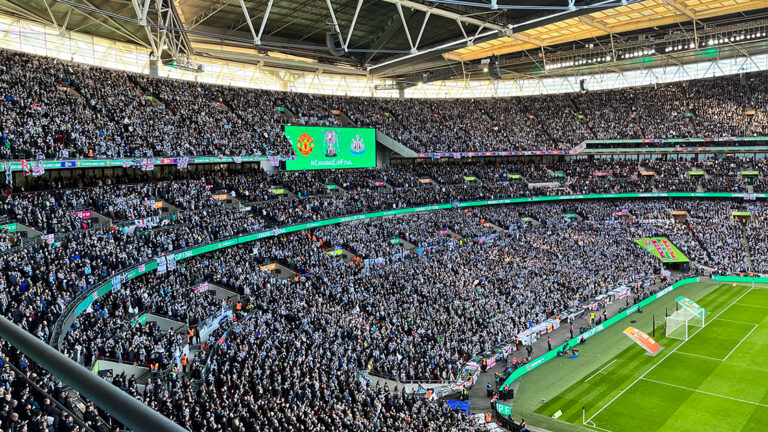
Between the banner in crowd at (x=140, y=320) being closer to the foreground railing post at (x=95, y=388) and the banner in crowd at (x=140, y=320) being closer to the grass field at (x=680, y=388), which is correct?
the grass field at (x=680, y=388)

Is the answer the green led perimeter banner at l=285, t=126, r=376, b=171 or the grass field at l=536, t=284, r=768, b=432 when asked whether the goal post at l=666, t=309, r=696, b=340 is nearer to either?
the grass field at l=536, t=284, r=768, b=432

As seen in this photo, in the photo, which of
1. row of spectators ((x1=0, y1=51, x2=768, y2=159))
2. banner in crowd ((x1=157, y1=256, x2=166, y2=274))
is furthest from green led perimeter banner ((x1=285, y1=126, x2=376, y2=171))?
banner in crowd ((x1=157, y1=256, x2=166, y2=274))

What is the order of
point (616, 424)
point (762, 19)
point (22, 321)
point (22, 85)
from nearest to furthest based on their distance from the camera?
point (22, 321)
point (616, 424)
point (22, 85)
point (762, 19)

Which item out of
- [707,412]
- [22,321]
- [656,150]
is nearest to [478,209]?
[656,150]

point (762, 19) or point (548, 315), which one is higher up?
point (762, 19)

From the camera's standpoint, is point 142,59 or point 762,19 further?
point 142,59

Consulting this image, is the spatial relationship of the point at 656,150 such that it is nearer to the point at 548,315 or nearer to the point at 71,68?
the point at 548,315

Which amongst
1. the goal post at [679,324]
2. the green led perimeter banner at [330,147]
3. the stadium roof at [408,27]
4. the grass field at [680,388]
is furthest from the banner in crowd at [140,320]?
the goal post at [679,324]
